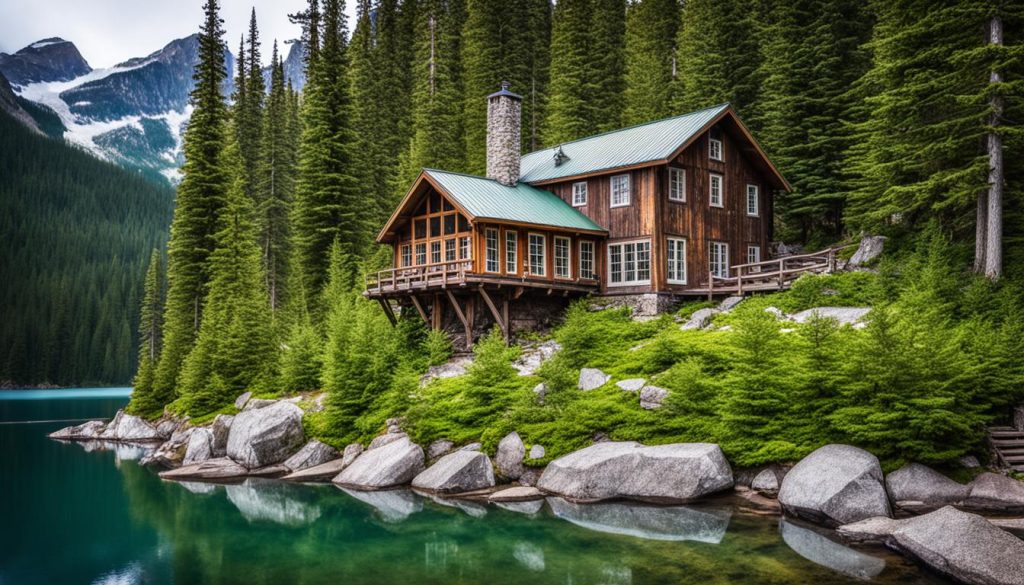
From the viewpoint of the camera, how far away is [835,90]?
3184 centimetres

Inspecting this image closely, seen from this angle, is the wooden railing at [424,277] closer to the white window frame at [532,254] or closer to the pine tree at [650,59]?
the white window frame at [532,254]

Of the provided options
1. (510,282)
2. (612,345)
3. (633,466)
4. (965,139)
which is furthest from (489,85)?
(633,466)

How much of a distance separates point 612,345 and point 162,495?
46.0 ft

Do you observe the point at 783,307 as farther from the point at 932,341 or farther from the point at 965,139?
the point at 932,341

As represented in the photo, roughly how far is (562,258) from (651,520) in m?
14.2

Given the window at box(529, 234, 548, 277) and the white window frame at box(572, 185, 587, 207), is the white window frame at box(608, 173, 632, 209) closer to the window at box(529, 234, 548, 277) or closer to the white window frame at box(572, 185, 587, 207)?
the white window frame at box(572, 185, 587, 207)

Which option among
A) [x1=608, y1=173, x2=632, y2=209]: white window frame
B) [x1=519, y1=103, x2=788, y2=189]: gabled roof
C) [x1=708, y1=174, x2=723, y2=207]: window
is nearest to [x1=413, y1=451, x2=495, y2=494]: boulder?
[x1=608, y1=173, x2=632, y2=209]: white window frame

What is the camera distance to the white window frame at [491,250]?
25531 millimetres

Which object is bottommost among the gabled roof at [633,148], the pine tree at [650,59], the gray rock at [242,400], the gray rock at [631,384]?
the gray rock at [242,400]

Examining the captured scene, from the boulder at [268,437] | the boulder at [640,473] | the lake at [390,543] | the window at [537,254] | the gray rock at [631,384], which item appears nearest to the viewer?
the lake at [390,543]

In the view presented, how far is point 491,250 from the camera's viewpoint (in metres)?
25.7

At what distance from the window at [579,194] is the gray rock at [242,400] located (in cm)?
1529

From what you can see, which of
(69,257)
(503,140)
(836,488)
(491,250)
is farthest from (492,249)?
(69,257)

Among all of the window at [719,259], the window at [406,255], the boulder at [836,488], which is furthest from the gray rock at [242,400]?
the boulder at [836,488]
